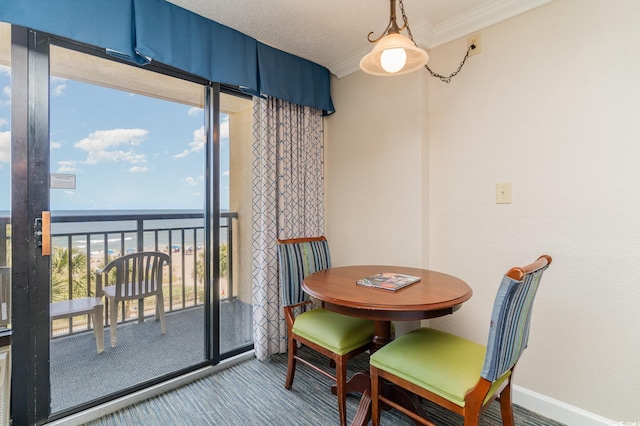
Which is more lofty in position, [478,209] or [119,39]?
[119,39]

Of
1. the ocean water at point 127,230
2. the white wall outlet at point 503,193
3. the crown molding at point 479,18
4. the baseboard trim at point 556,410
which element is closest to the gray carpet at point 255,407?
the baseboard trim at point 556,410

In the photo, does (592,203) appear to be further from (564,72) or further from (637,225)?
(564,72)

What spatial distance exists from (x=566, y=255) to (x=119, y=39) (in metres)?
2.82

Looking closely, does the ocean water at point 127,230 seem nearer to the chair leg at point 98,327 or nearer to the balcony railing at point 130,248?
the balcony railing at point 130,248

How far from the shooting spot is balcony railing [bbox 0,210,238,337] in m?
1.80

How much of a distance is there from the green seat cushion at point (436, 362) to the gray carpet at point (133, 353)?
151cm

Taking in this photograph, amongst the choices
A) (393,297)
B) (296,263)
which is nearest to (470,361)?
(393,297)

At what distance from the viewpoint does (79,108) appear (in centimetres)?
183

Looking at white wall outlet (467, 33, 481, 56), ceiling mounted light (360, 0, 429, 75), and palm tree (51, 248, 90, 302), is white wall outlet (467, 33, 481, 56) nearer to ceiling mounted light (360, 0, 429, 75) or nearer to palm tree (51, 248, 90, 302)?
ceiling mounted light (360, 0, 429, 75)

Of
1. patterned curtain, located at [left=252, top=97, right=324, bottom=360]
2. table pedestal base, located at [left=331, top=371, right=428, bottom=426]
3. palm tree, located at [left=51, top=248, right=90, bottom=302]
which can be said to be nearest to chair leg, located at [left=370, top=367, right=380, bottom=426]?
table pedestal base, located at [left=331, top=371, right=428, bottom=426]

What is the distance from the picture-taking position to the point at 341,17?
6.82ft

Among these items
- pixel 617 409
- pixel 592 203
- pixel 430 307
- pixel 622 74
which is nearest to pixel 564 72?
pixel 622 74

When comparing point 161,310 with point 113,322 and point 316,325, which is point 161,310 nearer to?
point 113,322

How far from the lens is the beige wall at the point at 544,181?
1.55 m
